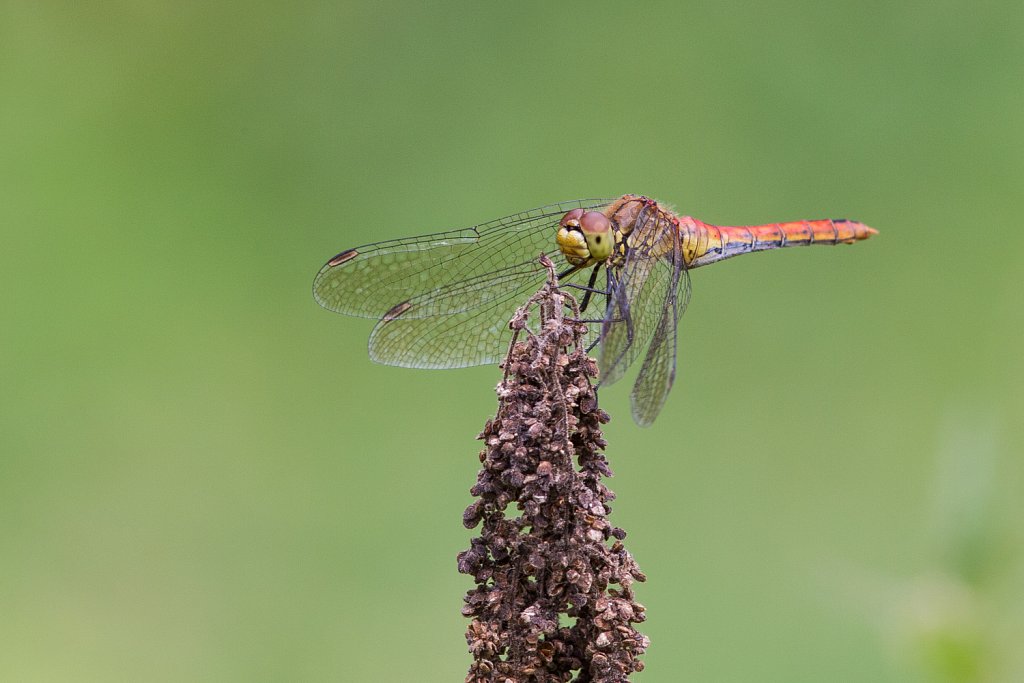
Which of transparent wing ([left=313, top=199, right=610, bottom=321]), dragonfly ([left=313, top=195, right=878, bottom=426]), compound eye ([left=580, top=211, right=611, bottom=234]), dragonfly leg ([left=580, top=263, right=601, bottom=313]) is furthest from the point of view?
transparent wing ([left=313, top=199, right=610, bottom=321])

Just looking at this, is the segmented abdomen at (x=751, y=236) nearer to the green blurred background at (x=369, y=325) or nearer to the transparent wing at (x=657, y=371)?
the transparent wing at (x=657, y=371)

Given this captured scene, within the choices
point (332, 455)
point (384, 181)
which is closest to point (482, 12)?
point (384, 181)

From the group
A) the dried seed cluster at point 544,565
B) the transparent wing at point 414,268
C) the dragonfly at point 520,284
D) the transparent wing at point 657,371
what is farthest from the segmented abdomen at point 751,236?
the dried seed cluster at point 544,565

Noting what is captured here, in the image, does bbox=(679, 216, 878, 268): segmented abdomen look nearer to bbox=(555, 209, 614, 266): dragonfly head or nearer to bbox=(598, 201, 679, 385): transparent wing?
bbox=(598, 201, 679, 385): transparent wing

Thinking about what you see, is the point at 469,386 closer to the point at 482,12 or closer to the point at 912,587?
the point at 482,12

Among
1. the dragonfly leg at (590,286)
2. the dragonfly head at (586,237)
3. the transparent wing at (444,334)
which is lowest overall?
the transparent wing at (444,334)

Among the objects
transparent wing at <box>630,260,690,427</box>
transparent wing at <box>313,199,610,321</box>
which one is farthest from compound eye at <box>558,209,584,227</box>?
transparent wing at <box>630,260,690,427</box>

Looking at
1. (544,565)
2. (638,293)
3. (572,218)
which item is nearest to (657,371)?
(638,293)
